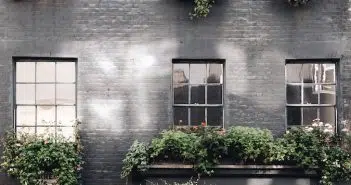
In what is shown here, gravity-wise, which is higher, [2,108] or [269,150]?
[2,108]

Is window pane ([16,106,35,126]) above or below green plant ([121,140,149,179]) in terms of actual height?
above

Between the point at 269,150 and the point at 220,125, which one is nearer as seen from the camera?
the point at 269,150

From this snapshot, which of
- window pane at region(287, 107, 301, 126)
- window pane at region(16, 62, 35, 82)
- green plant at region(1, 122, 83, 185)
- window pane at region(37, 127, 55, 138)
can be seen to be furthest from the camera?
window pane at region(287, 107, 301, 126)

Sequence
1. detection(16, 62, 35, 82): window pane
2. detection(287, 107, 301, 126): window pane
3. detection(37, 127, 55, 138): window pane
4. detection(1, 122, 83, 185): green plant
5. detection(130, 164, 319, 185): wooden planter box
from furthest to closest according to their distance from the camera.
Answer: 1. detection(287, 107, 301, 126): window pane
2. detection(16, 62, 35, 82): window pane
3. detection(37, 127, 55, 138): window pane
4. detection(130, 164, 319, 185): wooden planter box
5. detection(1, 122, 83, 185): green plant

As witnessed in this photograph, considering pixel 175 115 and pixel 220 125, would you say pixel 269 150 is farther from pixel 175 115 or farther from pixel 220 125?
pixel 175 115

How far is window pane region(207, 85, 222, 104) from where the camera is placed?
1011 cm

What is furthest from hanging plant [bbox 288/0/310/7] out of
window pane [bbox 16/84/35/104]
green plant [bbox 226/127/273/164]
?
window pane [bbox 16/84/35/104]

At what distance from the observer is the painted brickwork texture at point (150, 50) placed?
388 inches

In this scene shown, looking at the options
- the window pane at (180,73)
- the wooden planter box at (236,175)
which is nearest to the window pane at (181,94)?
the window pane at (180,73)

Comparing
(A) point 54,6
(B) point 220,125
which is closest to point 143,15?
(A) point 54,6

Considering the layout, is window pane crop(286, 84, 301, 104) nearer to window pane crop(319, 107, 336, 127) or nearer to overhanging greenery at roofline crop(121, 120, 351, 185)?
window pane crop(319, 107, 336, 127)

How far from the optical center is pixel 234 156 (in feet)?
31.3

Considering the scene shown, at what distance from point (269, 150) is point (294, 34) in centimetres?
246

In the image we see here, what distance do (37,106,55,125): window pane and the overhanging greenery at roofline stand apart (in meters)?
1.81
